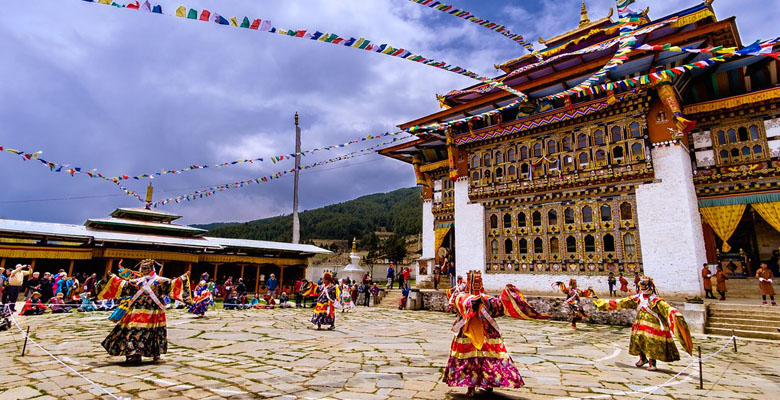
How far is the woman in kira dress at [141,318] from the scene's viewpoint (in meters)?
5.94

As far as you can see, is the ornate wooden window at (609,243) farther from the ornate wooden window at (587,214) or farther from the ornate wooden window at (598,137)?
the ornate wooden window at (598,137)

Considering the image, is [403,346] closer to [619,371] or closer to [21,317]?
[619,371]

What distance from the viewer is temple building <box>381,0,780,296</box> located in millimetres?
14289

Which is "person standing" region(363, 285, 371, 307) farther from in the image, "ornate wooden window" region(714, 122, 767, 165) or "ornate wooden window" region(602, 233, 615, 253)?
"ornate wooden window" region(714, 122, 767, 165)

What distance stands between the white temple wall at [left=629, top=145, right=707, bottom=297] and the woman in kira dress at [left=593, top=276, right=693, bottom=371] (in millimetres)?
9357

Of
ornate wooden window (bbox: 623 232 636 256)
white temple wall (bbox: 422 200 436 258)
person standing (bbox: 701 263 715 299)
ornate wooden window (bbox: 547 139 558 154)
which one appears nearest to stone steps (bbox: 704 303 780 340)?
person standing (bbox: 701 263 715 299)

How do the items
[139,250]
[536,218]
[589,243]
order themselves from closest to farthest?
1. [589,243]
2. [536,218]
3. [139,250]

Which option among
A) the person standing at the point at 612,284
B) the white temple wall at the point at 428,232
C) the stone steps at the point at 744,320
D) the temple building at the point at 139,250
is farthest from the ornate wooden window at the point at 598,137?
the temple building at the point at 139,250

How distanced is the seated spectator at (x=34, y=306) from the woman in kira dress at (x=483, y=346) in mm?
15010

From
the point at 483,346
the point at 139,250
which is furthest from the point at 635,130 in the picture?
the point at 139,250

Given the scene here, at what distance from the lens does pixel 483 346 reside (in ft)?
15.0

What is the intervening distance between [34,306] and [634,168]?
22596 millimetres

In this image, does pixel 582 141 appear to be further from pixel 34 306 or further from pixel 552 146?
pixel 34 306

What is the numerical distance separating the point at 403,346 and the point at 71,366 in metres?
5.46
